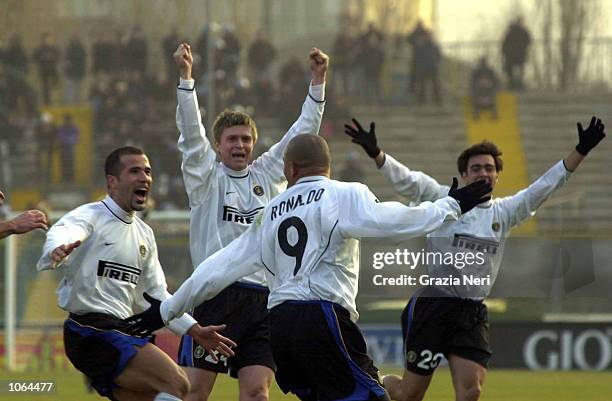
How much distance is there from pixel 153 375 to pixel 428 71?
18.7 m

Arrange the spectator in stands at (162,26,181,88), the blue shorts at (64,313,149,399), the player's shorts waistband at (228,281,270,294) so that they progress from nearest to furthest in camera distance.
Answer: the blue shorts at (64,313,149,399), the player's shorts waistband at (228,281,270,294), the spectator in stands at (162,26,181,88)

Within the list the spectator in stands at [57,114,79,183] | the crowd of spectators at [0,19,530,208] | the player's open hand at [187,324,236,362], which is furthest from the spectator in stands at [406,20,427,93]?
the player's open hand at [187,324,236,362]

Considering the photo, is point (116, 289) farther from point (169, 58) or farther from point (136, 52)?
point (136, 52)

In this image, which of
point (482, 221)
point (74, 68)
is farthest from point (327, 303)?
point (74, 68)

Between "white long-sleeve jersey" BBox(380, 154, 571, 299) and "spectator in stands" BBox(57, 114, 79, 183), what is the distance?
14734mm

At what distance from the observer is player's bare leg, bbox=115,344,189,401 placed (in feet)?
29.0

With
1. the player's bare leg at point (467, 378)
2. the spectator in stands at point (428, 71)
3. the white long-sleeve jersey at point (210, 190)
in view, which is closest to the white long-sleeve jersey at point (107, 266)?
the white long-sleeve jersey at point (210, 190)

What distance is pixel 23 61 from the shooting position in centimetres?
2670

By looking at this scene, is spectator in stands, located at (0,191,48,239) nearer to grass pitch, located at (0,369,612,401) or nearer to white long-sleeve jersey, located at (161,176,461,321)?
white long-sleeve jersey, located at (161,176,461,321)

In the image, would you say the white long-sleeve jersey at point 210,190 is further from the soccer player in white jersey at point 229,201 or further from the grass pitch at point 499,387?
the grass pitch at point 499,387

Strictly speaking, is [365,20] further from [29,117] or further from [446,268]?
[446,268]

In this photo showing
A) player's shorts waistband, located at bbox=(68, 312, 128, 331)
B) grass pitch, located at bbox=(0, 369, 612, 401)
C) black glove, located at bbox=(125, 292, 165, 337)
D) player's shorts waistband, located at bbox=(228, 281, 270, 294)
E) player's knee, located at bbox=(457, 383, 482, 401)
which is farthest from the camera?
grass pitch, located at bbox=(0, 369, 612, 401)

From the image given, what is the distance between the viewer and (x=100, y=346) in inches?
356

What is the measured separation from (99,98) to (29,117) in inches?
55.0
